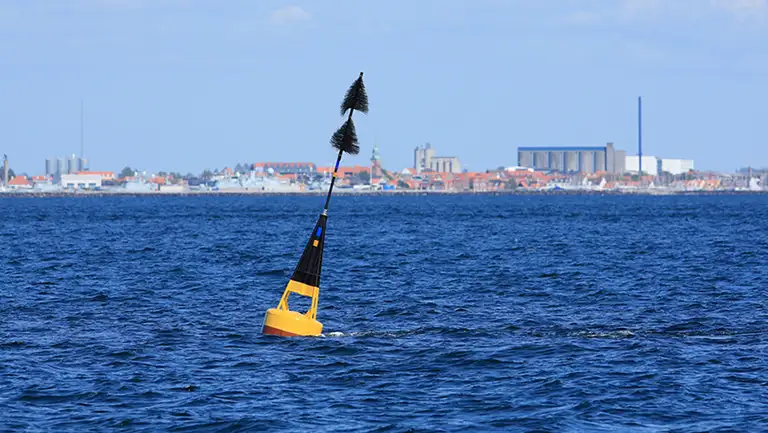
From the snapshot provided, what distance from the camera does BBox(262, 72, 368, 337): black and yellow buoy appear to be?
100 ft

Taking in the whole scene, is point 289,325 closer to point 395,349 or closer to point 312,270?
point 312,270

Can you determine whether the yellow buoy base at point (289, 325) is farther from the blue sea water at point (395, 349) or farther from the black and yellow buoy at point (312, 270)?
the blue sea water at point (395, 349)

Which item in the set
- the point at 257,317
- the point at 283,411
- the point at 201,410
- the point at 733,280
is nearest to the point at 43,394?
the point at 201,410

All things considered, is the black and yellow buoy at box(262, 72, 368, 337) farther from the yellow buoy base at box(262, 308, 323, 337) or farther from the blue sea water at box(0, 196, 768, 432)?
the blue sea water at box(0, 196, 768, 432)

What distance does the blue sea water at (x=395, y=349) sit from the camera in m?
21.6

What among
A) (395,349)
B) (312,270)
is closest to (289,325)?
(312,270)

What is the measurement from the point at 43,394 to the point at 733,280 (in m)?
34.2

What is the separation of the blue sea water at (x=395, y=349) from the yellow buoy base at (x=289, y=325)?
0.42 meters

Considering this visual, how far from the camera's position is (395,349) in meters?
29.1

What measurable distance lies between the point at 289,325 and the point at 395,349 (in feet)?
11.0

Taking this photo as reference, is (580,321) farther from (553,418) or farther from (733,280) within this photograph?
(733,280)

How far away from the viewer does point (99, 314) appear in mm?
36812

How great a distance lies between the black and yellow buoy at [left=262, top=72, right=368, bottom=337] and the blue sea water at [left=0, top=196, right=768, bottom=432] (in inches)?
20.4

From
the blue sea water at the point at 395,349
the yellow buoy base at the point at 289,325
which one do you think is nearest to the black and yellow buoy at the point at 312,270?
the yellow buoy base at the point at 289,325
